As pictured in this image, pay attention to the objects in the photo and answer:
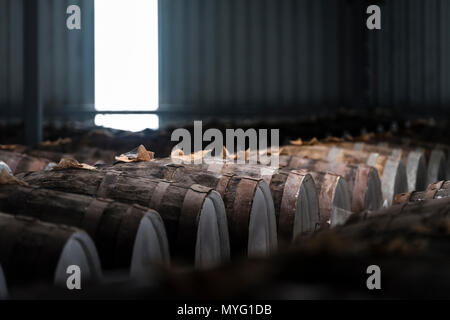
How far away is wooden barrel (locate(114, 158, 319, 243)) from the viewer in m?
2.86

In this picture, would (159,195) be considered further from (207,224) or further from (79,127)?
(79,127)

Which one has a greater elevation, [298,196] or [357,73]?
[357,73]

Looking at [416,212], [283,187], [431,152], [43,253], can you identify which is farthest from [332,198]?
[431,152]

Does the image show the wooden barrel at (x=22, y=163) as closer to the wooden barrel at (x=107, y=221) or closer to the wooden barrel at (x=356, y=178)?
the wooden barrel at (x=356, y=178)

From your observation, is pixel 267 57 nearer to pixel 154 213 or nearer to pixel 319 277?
pixel 154 213

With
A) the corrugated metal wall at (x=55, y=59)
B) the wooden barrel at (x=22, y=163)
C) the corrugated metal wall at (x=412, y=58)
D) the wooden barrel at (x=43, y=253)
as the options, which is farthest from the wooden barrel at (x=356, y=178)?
the corrugated metal wall at (x=412, y=58)

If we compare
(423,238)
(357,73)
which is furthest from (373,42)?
(423,238)

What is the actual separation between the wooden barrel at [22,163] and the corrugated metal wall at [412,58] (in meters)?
6.77

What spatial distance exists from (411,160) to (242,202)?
2906 millimetres

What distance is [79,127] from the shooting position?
329 inches

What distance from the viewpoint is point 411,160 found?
16.8ft

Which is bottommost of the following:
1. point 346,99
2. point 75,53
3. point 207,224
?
point 207,224

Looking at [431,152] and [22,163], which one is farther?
[431,152]

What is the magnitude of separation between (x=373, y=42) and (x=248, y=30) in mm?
2130
